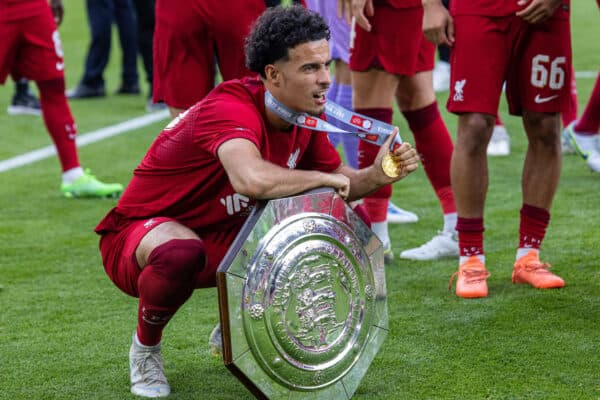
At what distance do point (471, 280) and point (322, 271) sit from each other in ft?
4.49

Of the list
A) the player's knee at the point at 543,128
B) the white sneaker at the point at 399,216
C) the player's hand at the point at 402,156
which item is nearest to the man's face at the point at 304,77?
the player's hand at the point at 402,156

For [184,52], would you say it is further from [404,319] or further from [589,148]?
[589,148]

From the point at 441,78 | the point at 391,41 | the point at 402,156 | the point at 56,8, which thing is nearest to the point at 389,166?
the point at 402,156

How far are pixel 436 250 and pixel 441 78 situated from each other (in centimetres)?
499

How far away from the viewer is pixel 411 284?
4375mm

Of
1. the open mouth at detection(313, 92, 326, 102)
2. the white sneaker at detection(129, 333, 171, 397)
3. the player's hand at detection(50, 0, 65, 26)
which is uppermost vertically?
the open mouth at detection(313, 92, 326, 102)

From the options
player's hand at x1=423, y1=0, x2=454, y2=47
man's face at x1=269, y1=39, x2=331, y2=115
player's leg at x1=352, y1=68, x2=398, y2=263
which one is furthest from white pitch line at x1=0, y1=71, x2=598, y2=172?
man's face at x1=269, y1=39, x2=331, y2=115

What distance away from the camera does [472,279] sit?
13.7ft

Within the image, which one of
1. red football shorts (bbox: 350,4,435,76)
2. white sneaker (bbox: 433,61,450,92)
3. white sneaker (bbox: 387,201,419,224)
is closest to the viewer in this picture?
red football shorts (bbox: 350,4,435,76)

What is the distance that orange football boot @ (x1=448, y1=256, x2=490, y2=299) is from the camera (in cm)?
413

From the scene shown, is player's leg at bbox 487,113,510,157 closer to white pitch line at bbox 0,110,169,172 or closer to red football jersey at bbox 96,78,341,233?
white pitch line at bbox 0,110,169,172

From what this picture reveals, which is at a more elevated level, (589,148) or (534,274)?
(534,274)

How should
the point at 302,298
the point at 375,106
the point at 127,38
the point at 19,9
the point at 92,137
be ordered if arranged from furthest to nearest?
the point at 127,38
the point at 92,137
the point at 19,9
the point at 375,106
the point at 302,298

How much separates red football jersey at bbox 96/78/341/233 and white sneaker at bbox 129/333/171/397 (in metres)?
0.39
